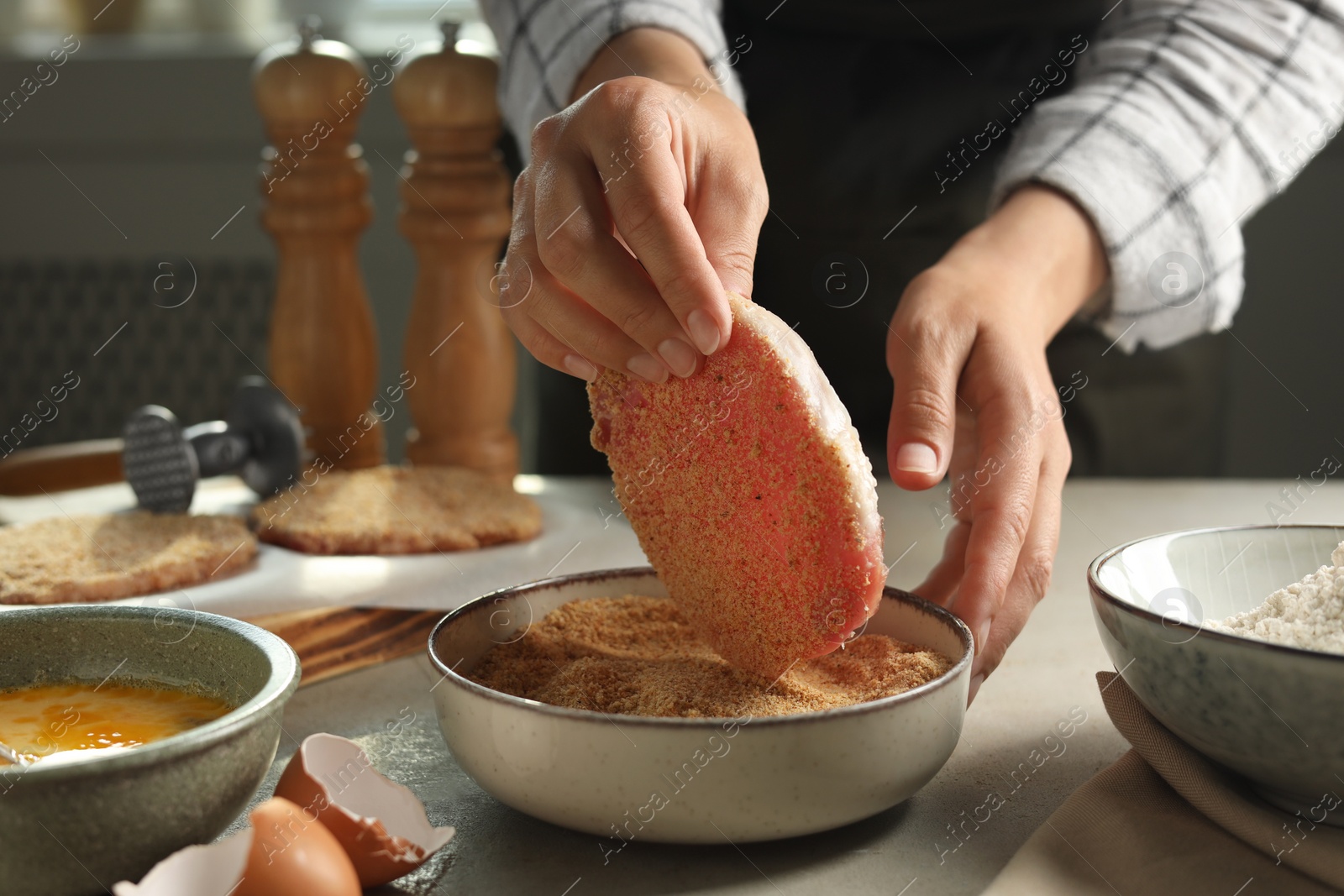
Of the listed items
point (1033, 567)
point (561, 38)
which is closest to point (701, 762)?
point (1033, 567)

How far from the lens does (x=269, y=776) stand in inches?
32.7

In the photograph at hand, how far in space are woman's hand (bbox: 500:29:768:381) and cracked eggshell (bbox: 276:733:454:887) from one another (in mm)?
320

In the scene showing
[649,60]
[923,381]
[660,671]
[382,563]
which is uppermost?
[649,60]

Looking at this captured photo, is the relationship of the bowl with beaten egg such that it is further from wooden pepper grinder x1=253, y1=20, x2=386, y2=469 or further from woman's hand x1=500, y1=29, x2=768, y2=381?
wooden pepper grinder x1=253, y1=20, x2=386, y2=469

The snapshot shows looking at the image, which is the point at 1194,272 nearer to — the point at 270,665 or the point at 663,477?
the point at 663,477

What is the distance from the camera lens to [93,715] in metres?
0.73

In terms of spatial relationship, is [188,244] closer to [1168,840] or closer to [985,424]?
[985,424]

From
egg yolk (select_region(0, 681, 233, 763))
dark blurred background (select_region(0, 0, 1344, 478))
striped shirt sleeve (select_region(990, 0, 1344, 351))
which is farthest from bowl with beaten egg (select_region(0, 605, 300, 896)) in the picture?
dark blurred background (select_region(0, 0, 1344, 478))

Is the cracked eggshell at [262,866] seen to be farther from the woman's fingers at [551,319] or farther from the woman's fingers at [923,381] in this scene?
the woman's fingers at [923,381]

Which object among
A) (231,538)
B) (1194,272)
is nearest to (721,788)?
(231,538)

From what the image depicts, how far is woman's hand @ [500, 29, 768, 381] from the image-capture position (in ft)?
2.58

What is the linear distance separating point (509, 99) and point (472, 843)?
1.04 meters

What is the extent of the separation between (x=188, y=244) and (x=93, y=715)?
9.13 feet

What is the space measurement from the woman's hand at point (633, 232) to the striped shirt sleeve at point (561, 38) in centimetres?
36
